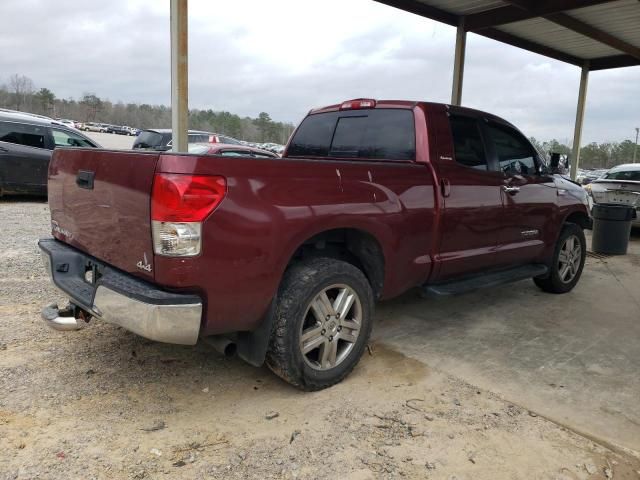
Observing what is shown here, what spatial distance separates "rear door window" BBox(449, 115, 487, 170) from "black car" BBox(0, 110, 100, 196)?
8.79 m

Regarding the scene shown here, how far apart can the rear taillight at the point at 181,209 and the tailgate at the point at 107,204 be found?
78 millimetres

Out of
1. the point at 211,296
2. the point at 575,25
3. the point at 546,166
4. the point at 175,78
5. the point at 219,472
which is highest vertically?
the point at 575,25

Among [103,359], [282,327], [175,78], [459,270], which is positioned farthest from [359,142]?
[175,78]

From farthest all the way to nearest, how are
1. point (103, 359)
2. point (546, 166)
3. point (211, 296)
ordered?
point (546, 166) < point (103, 359) < point (211, 296)

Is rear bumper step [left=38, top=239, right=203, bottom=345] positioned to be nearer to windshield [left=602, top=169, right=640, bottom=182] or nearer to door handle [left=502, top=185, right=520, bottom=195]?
door handle [left=502, top=185, right=520, bottom=195]

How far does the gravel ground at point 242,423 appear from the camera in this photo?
8.13 feet

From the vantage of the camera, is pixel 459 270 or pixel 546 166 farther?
pixel 546 166

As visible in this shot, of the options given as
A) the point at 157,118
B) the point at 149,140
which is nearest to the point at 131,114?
the point at 157,118

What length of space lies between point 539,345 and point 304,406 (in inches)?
86.4

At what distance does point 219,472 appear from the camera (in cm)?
241

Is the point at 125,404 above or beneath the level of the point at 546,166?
beneath

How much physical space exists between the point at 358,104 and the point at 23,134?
8.60 metres

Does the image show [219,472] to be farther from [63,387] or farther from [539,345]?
[539,345]

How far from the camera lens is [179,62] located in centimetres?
630
